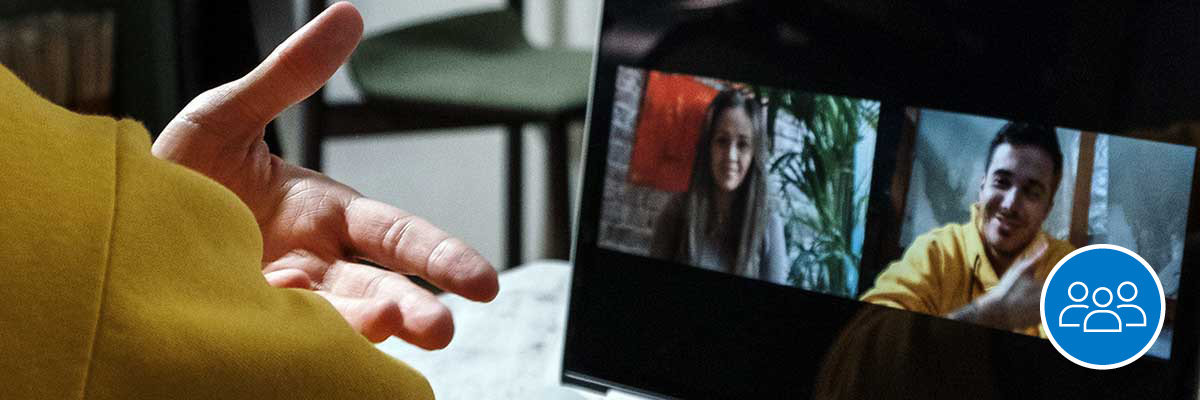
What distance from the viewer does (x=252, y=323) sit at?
13.8 inches

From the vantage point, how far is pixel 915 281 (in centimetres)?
50

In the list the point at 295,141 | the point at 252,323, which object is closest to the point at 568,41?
the point at 295,141

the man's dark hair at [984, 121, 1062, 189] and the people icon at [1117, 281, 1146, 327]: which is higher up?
the man's dark hair at [984, 121, 1062, 189]

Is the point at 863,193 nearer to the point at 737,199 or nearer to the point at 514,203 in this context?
the point at 737,199

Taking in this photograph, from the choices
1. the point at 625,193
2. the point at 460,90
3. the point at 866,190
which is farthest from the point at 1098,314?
the point at 460,90

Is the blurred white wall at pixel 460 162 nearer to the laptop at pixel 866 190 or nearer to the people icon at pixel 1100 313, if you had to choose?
the laptop at pixel 866 190

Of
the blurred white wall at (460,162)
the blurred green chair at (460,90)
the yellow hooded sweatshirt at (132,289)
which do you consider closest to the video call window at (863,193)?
the yellow hooded sweatshirt at (132,289)

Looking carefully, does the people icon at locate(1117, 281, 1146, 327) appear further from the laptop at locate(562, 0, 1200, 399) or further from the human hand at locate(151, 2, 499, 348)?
the human hand at locate(151, 2, 499, 348)

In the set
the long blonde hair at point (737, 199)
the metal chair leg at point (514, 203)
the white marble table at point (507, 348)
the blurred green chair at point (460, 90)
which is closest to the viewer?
the long blonde hair at point (737, 199)

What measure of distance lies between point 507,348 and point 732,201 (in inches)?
8.1

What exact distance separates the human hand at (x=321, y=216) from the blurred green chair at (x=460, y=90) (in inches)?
36.4

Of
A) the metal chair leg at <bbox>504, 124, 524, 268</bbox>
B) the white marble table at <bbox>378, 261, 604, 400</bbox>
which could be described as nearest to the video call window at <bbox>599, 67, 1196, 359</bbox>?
the white marble table at <bbox>378, 261, 604, 400</bbox>

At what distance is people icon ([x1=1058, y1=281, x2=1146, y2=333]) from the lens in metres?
0.48

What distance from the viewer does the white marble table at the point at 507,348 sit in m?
0.63
